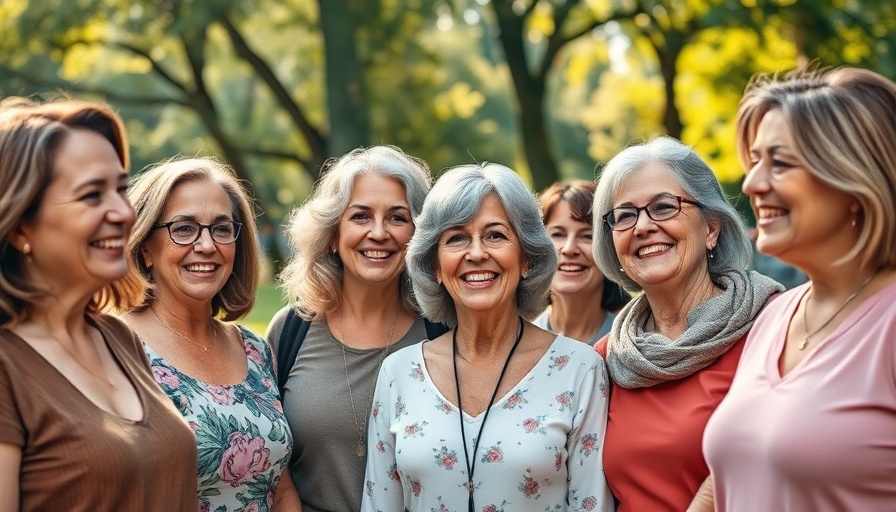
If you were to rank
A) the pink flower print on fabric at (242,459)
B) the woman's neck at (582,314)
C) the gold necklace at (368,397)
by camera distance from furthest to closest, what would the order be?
the woman's neck at (582,314) < the gold necklace at (368,397) < the pink flower print on fabric at (242,459)

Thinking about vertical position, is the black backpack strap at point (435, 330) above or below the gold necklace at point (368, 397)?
above

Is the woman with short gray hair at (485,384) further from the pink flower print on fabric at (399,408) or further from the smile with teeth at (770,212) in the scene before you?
the smile with teeth at (770,212)

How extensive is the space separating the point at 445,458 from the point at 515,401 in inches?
13.6

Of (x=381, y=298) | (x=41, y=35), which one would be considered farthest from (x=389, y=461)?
(x=41, y=35)

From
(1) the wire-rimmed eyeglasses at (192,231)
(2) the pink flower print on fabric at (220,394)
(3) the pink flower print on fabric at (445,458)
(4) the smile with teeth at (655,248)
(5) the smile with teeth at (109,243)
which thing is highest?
(5) the smile with teeth at (109,243)

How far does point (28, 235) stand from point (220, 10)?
15646 mm

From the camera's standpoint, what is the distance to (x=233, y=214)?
4.61 m

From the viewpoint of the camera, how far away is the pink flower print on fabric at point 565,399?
4.01 m

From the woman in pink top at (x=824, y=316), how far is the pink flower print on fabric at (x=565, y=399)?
30.1 inches

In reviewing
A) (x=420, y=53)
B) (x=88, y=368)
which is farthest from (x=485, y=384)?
(x=420, y=53)

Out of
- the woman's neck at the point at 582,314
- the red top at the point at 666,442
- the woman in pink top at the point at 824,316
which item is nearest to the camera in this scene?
the woman in pink top at the point at 824,316

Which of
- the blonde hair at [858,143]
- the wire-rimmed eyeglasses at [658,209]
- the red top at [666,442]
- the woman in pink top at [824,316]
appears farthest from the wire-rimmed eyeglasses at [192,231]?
the blonde hair at [858,143]

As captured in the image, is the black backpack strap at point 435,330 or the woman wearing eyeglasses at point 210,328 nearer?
the woman wearing eyeglasses at point 210,328

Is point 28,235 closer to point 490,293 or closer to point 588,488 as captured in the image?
point 490,293
